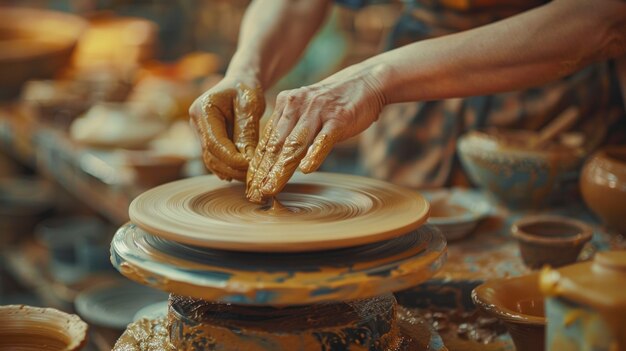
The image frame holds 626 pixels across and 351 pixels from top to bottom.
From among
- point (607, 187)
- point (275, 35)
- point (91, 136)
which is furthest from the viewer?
point (91, 136)

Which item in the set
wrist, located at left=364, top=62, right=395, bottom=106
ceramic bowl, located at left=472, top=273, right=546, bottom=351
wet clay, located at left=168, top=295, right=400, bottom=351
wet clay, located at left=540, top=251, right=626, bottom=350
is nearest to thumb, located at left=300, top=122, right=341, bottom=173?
wrist, located at left=364, top=62, right=395, bottom=106

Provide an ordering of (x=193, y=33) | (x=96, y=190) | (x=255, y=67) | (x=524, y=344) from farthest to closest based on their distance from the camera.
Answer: (x=193, y=33), (x=96, y=190), (x=255, y=67), (x=524, y=344)

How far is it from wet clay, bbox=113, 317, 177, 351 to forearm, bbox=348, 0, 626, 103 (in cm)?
70

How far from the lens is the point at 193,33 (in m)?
7.23

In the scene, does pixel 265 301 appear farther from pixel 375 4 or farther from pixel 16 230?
pixel 375 4

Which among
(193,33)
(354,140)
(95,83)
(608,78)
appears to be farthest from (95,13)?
(608,78)

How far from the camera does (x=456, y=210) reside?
2.48m

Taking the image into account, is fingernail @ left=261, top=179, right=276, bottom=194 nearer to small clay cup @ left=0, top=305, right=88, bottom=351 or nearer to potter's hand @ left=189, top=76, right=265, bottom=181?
potter's hand @ left=189, top=76, right=265, bottom=181

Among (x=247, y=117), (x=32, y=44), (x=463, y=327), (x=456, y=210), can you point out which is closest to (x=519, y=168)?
(x=456, y=210)

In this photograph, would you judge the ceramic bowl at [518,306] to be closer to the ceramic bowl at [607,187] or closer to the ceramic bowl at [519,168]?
the ceramic bowl at [607,187]

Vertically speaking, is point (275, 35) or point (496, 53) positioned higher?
point (496, 53)

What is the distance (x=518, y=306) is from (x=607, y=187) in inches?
26.5

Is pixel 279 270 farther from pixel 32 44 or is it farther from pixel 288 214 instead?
pixel 32 44

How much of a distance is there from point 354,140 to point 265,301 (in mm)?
3029
